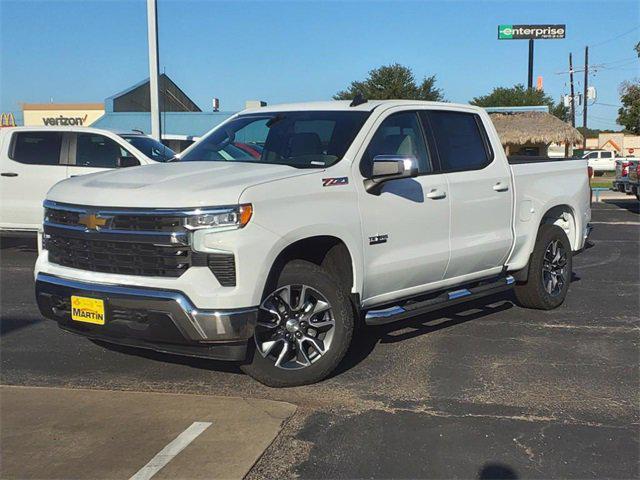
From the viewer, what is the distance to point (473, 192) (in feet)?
19.5

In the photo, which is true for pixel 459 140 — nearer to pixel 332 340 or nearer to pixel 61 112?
pixel 332 340

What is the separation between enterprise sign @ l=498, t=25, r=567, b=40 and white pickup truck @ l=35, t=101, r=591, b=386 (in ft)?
179

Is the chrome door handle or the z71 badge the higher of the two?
the z71 badge

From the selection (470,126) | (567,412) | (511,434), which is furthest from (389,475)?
(470,126)

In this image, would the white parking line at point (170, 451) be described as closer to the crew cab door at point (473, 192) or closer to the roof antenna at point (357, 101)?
the crew cab door at point (473, 192)

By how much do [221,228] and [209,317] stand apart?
56 centimetres

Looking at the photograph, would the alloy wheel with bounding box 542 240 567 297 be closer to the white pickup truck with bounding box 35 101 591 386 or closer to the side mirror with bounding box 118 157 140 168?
the white pickup truck with bounding box 35 101 591 386

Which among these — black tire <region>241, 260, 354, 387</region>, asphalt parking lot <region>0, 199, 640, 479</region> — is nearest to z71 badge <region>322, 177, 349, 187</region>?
black tire <region>241, 260, 354, 387</region>

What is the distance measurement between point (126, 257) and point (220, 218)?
2.30 feet

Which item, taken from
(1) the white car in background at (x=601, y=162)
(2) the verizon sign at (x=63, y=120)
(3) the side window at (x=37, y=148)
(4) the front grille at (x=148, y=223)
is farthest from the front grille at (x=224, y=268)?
(1) the white car in background at (x=601, y=162)

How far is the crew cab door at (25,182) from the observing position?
1015 centimetres

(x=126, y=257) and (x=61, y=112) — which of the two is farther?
(x=61, y=112)

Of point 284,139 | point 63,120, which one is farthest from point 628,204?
point 63,120

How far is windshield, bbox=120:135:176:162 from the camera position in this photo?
10738 millimetres
